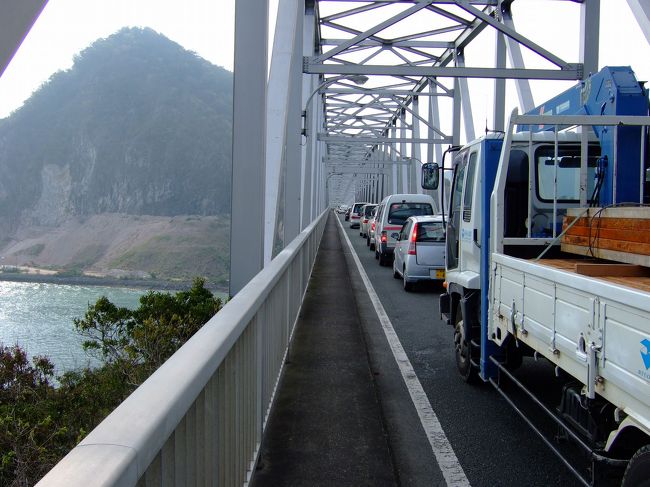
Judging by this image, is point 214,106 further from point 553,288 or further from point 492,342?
point 553,288

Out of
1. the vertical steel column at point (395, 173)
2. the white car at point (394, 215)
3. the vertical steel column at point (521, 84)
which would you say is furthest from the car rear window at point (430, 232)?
the vertical steel column at point (395, 173)

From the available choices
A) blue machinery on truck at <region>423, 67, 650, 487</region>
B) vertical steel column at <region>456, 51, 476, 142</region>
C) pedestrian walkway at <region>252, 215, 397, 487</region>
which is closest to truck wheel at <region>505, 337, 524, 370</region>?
A: blue machinery on truck at <region>423, 67, 650, 487</region>

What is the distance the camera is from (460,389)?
639cm

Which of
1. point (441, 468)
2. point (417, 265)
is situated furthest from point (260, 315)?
point (417, 265)

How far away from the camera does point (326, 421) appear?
17.0 ft

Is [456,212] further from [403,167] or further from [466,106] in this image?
[403,167]

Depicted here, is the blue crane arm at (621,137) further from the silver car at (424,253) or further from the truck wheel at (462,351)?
the silver car at (424,253)

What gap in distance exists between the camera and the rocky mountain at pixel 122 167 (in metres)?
4.68

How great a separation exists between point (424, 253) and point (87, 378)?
334 inches

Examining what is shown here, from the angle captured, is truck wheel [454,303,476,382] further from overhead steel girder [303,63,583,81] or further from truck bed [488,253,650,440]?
overhead steel girder [303,63,583,81]

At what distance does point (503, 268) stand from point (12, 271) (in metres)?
3.45

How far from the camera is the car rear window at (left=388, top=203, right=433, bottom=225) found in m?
19.5

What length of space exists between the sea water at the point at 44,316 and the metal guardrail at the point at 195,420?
163cm

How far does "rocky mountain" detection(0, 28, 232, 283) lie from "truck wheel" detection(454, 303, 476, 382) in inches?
110
